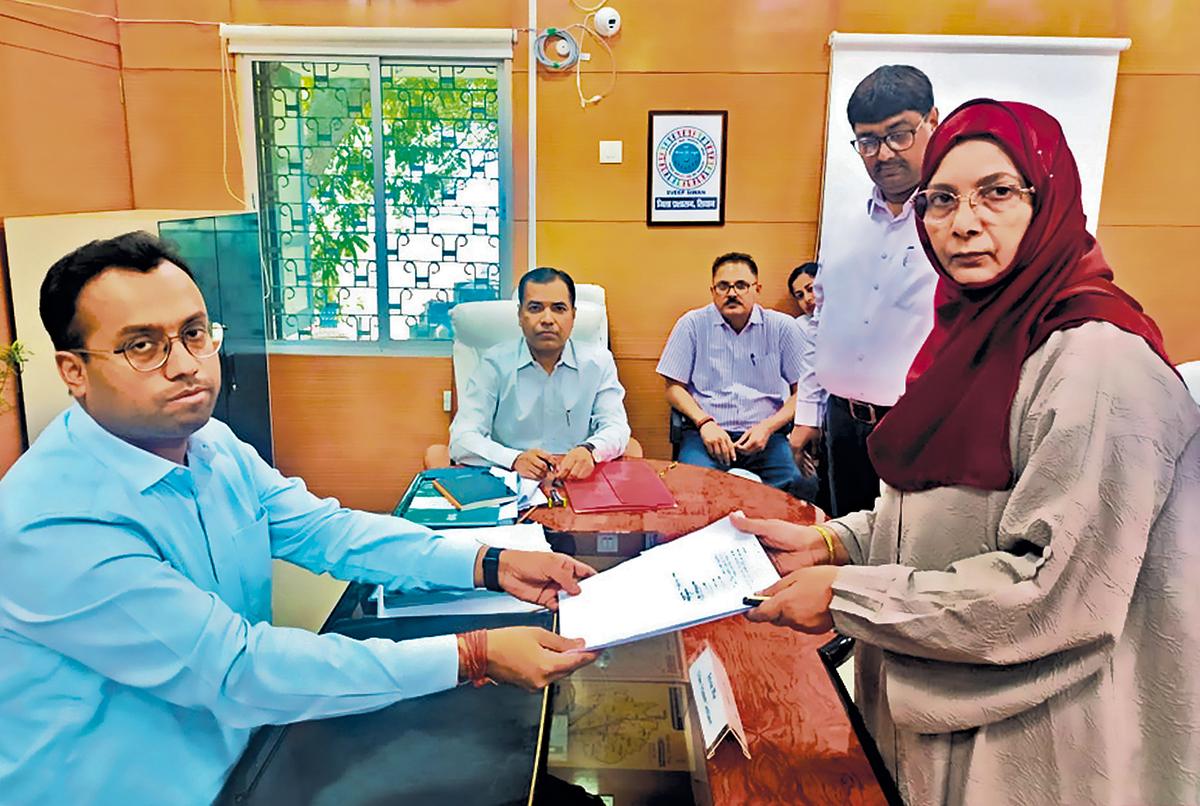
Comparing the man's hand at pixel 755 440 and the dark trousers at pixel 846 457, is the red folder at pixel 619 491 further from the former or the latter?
the man's hand at pixel 755 440

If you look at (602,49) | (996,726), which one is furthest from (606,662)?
(602,49)

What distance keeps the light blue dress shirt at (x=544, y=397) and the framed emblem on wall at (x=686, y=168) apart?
1013 millimetres

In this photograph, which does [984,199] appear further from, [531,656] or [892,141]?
[892,141]

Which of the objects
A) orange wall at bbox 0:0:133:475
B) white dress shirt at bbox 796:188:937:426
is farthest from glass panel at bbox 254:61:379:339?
white dress shirt at bbox 796:188:937:426

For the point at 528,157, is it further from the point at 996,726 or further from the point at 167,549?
the point at 996,726

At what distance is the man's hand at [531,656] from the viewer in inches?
44.9

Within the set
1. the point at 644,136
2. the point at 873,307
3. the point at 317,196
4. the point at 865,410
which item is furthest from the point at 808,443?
the point at 317,196

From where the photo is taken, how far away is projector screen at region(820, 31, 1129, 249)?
11.3 ft

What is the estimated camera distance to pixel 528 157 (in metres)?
3.68

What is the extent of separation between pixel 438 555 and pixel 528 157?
8.43ft

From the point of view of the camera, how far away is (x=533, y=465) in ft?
7.61

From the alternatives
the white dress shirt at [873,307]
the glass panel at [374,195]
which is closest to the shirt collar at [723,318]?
the white dress shirt at [873,307]

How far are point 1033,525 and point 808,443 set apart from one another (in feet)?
6.63

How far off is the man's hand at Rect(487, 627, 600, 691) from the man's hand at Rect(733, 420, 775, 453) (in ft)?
7.33
